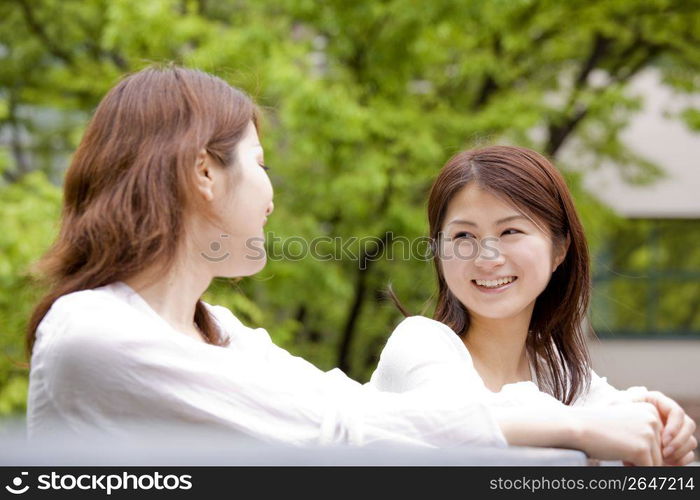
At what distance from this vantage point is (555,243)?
1963 mm

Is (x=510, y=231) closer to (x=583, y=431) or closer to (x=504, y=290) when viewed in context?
(x=504, y=290)

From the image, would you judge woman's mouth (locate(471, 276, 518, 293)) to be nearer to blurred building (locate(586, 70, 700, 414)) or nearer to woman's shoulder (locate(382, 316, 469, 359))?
woman's shoulder (locate(382, 316, 469, 359))

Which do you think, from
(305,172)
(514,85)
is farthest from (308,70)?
(514,85)

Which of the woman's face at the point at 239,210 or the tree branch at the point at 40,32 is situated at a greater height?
the tree branch at the point at 40,32

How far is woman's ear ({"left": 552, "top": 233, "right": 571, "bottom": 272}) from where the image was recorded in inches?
78.0

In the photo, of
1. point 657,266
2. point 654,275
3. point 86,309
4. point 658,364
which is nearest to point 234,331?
point 86,309

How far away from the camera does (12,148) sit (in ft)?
32.1

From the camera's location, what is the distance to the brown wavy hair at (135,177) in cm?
138

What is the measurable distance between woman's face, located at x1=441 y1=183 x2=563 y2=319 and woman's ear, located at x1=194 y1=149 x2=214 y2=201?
1.95ft

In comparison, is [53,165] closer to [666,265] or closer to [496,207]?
[496,207]

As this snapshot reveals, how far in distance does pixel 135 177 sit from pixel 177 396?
0.35 meters

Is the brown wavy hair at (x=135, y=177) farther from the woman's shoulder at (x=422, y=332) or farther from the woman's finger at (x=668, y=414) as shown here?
the woman's finger at (x=668, y=414)

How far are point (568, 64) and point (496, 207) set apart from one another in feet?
27.3

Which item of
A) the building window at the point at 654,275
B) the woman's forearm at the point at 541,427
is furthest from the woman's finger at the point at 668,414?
the building window at the point at 654,275
